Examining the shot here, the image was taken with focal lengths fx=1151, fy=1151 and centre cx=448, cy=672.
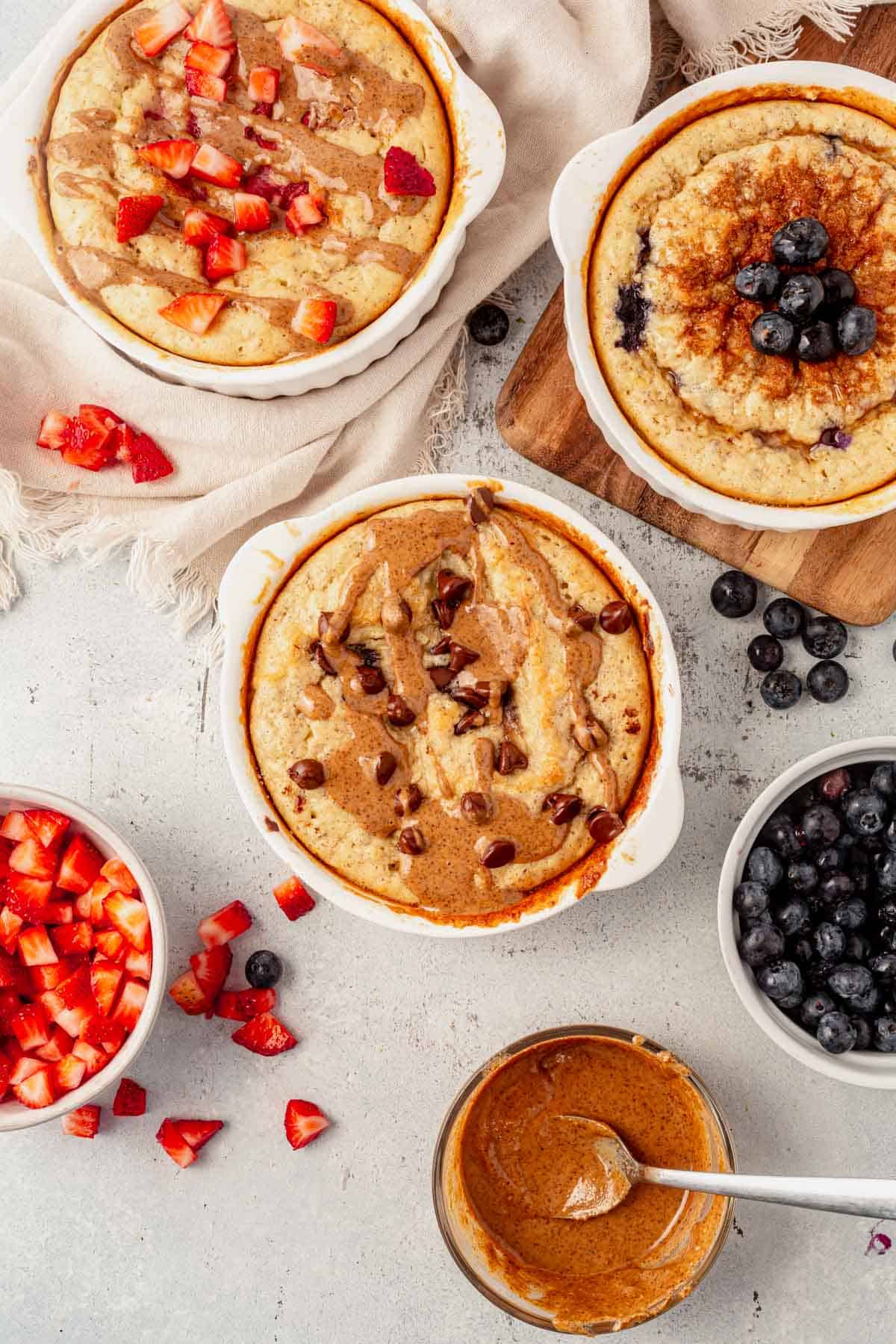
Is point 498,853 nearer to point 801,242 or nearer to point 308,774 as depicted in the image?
point 308,774

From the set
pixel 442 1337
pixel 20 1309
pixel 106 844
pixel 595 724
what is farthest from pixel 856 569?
pixel 20 1309

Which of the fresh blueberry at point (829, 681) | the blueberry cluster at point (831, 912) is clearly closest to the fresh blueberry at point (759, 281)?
the fresh blueberry at point (829, 681)

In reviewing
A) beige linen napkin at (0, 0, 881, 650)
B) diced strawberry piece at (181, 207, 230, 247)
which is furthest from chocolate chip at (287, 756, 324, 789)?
diced strawberry piece at (181, 207, 230, 247)

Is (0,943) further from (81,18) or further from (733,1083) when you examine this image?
(81,18)

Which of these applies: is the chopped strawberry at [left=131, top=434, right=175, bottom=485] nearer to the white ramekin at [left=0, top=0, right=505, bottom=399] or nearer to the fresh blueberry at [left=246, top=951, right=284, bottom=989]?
the white ramekin at [left=0, top=0, right=505, bottom=399]

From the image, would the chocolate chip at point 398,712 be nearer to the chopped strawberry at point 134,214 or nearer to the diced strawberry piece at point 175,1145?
the chopped strawberry at point 134,214
